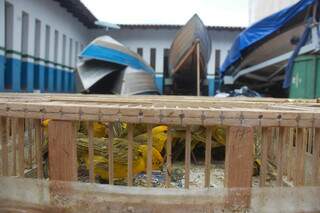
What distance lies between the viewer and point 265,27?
9820 mm

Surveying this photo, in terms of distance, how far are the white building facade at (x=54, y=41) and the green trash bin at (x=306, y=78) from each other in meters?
7.52

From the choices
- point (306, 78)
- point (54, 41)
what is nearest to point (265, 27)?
point (306, 78)

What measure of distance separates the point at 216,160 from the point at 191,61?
8.92 metres

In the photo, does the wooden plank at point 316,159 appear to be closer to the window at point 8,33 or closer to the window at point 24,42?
the window at point 8,33

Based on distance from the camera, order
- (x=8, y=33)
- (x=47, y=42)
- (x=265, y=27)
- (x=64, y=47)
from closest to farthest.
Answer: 1. (x=265, y=27)
2. (x=8, y=33)
3. (x=47, y=42)
4. (x=64, y=47)

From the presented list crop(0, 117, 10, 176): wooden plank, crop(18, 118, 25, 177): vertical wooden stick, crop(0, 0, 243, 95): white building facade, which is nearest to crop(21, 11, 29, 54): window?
crop(0, 0, 243, 95): white building facade

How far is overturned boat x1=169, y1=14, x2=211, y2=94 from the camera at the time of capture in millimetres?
12078

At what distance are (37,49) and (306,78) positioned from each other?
9.71 metres

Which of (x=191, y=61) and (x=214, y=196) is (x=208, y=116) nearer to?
(x=214, y=196)

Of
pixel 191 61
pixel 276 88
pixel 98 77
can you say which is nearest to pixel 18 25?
pixel 98 77

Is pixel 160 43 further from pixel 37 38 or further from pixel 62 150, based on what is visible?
pixel 62 150

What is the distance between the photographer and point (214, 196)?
2.09 meters

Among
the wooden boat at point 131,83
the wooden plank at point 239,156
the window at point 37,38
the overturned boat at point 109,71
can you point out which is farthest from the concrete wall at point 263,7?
the wooden plank at point 239,156

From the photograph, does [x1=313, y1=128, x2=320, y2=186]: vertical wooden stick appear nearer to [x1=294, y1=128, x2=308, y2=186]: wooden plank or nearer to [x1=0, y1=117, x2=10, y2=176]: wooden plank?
[x1=294, y1=128, x2=308, y2=186]: wooden plank
